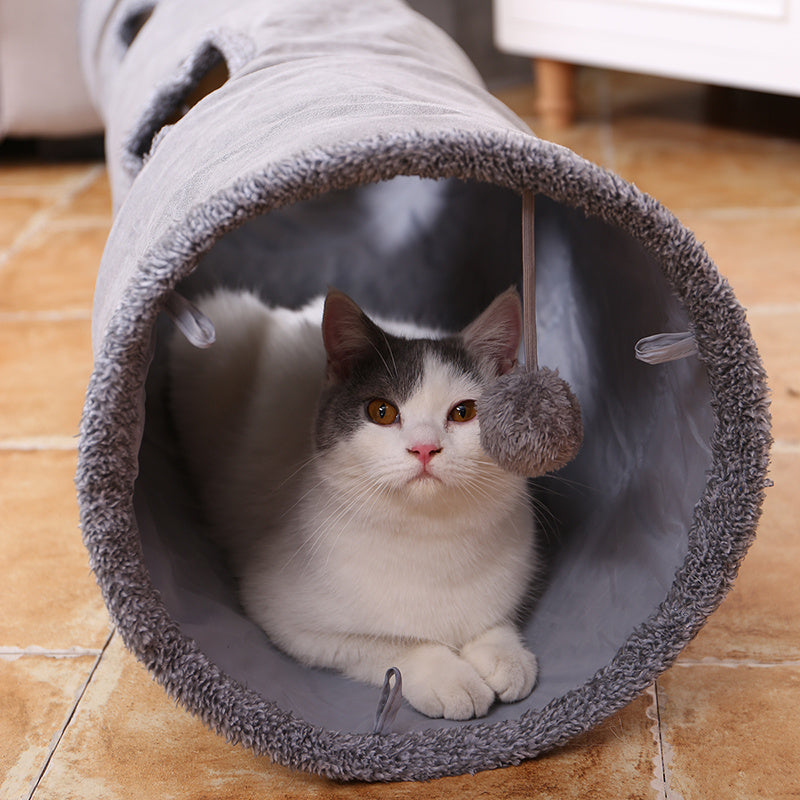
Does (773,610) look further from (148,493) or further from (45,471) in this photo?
(45,471)

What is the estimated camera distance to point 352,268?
1821 mm

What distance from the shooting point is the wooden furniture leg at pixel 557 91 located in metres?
3.21

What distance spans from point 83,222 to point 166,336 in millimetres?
1352

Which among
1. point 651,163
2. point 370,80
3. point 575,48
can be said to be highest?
point 370,80

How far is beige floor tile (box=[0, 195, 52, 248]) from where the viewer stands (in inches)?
104

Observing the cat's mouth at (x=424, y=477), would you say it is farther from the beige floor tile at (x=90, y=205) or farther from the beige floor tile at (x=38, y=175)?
the beige floor tile at (x=38, y=175)

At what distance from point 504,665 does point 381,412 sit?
0.99 feet

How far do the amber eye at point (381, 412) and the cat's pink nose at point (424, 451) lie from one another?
0.08 meters

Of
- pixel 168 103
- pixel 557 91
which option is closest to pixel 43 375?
pixel 168 103

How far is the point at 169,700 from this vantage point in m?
1.12

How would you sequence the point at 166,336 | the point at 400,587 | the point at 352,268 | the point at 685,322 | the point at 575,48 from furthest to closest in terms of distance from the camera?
the point at 575,48, the point at 352,268, the point at 166,336, the point at 400,587, the point at 685,322

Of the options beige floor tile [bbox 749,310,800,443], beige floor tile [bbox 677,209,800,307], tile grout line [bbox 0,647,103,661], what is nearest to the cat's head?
tile grout line [bbox 0,647,103,661]

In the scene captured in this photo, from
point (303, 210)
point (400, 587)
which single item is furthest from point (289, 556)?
point (303, 210)

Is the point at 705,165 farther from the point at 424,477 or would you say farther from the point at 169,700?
the point at 169,700
